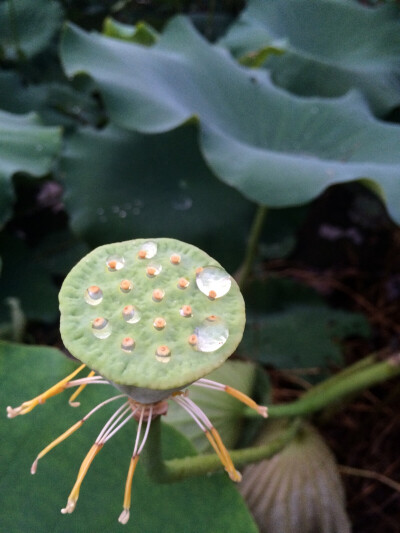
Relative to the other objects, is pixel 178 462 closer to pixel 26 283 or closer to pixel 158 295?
pixel 158 295

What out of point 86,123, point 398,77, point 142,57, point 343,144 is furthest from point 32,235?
point 398,77

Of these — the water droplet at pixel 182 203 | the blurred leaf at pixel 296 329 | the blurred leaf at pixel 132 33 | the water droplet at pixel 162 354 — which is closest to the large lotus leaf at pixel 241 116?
the blurred leaf at pixel 132 33

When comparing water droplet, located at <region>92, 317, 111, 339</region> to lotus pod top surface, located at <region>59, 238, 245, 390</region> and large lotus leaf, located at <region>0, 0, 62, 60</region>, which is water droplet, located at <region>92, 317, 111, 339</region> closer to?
lotus pod top surface, located at <region>59, 238, 245, 390</region>

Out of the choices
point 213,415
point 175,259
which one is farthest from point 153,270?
point 213,415

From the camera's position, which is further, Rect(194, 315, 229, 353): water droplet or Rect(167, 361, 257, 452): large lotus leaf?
Rect(167, 361, 257, 452): large lotus leaf

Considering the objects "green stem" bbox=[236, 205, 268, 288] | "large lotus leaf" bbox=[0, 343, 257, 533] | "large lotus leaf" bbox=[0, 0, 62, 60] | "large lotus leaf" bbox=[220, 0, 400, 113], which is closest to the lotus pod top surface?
"large lotus leaf" bbox=[0, 343, 257, 533]
